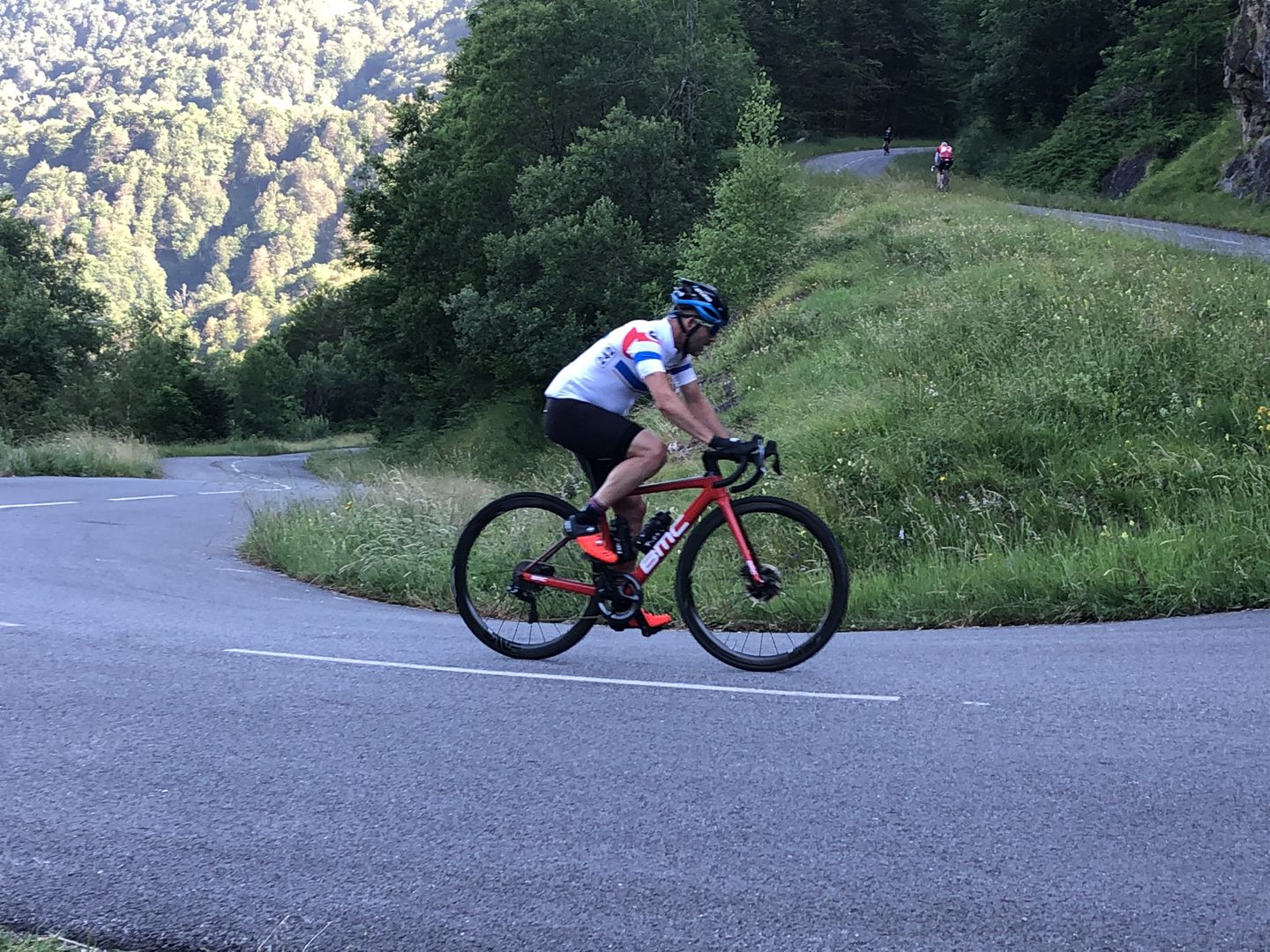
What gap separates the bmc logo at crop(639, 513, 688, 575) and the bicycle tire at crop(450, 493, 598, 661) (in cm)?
38

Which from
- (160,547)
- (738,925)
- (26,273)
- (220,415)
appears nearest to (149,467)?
(160,547)

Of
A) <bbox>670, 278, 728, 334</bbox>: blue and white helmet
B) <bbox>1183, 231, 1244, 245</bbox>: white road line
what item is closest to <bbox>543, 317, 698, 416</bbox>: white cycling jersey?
<bbox>670, 278, 728, 334</bbox>: blue and white helmet

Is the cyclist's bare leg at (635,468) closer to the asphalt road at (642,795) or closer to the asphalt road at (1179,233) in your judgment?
the asphalt road at (642,795)

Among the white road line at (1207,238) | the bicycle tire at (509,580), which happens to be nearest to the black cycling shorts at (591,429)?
the bicycle tire at (509,580)

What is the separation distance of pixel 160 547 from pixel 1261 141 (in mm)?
28857

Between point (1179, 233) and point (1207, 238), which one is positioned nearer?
point (1207, 238)

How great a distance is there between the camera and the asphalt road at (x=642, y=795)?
2.90 m

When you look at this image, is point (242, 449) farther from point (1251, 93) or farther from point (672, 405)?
point (672, 405)

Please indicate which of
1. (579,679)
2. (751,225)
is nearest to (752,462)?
(579,679)

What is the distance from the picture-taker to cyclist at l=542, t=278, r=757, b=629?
557 centimetres

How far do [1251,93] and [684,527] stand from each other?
3116 centimetres

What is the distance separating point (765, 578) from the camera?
5.80m

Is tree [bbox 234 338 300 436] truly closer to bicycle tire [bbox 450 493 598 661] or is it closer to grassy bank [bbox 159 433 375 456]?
grassy bank [bbox 159 433 375 456]

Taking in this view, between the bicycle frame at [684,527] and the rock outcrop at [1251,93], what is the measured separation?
2783 centimetres
